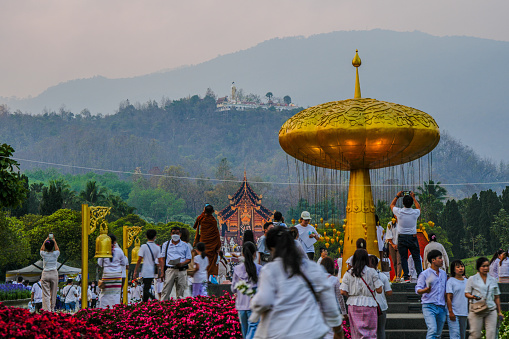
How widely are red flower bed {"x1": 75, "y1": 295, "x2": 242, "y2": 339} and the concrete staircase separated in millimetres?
2483

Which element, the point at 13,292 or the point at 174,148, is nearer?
the point at 13,292

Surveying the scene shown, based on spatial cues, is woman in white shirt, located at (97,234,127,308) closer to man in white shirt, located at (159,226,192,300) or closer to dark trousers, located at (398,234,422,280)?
man in white shirt, located at (159,226,192,300)

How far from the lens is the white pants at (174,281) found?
38.3 ft

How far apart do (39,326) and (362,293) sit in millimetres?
3627

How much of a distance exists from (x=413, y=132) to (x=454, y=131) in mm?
178900

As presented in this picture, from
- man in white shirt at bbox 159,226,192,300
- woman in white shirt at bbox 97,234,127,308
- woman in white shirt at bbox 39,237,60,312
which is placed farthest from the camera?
woman in white shirt at bbox 39,237,60,312

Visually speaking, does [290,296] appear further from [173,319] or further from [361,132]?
[361,132]

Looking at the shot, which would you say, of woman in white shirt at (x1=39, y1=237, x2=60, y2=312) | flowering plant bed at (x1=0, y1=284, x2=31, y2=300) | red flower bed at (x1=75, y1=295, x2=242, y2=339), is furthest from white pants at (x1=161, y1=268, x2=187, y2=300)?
flowering plant bed at (x1=0, y1=284, x2=31, y2=300)

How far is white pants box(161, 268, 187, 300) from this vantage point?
460 inches

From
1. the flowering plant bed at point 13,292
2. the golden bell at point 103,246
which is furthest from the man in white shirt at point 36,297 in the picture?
the golden bell at point 103,246

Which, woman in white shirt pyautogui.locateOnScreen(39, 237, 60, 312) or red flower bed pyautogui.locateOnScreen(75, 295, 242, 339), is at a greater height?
woman in white shirt pyautogui.locateOnScreen(39, 237, 60, 312)

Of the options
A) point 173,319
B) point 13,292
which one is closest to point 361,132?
point 173,319

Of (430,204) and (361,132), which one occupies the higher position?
(361,132)

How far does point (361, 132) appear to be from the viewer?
50.5ft
